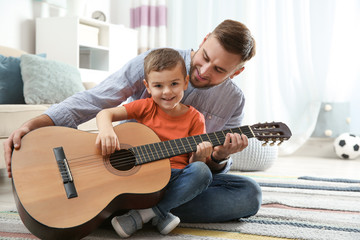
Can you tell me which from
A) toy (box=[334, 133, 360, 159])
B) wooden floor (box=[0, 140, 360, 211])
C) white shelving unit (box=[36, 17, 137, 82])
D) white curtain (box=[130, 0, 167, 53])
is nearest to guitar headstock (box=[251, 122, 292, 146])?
wooden floor (box=[0, 140, 360, 211])

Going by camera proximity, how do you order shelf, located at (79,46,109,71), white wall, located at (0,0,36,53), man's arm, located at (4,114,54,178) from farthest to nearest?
shelf, located at (79,46,109,71) → white wall, located at (0,0,36,53) → man's arm, located at (4,114,54,178)

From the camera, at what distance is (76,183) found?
102 cm

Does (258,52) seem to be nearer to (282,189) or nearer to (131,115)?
(282,189)

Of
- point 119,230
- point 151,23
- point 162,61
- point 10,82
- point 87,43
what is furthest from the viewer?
point 151,23

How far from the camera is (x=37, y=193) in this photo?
0.96m

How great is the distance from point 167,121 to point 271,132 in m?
0.34

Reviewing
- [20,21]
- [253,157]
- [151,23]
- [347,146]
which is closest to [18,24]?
[20,21]

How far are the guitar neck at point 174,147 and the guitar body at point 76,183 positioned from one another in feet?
0.07

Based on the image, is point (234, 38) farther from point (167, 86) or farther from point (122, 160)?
point (122, 160)

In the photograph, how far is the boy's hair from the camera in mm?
1236

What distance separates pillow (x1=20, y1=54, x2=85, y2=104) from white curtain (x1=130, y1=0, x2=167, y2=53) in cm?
143

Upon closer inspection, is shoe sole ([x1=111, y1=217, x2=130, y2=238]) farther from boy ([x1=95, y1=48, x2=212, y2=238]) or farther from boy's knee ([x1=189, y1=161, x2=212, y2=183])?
boy's knee ([x1=189, y1=161, x2=212, y2=183])

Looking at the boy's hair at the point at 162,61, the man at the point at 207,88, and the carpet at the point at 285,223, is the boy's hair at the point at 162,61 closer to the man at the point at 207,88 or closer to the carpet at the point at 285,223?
the man at the point at 207,88

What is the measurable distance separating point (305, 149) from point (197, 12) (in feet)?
5.45
